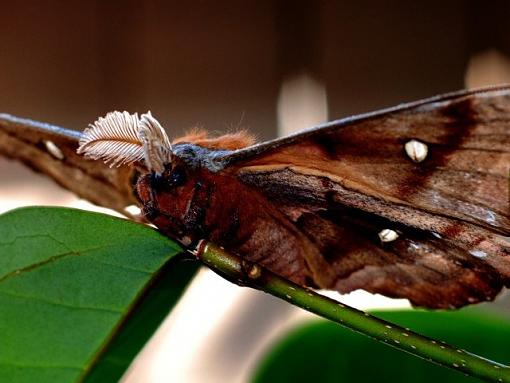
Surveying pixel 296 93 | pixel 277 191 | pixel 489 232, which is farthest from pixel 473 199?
pixel 296 93

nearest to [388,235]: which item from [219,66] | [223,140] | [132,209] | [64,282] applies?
[223,140]

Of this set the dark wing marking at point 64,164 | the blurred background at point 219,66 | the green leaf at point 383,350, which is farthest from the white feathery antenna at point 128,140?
the blurred background at point 219,66

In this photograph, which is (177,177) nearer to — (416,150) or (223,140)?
(223,140)

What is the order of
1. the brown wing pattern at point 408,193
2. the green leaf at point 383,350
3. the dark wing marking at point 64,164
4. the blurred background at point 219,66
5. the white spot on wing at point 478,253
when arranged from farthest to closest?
the blurred background at point 219,66
the green leaf at point 383,350
the dark wing marking at point 64,164
the white spot on wing at point 478,253
the brown wing pattern at point 408,193

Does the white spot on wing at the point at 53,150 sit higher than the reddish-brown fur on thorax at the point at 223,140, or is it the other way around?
the reddish-brown fur on thorax at the point at 223,140

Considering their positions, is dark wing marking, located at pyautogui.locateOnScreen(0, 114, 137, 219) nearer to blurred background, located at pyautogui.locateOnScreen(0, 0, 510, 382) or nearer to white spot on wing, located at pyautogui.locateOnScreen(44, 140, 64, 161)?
white spot on wing, located at pyautogui.locateOnScreen(44, 140, 64, 161)

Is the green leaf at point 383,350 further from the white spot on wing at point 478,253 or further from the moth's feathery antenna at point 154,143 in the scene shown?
the moth's feathery antenna at point 154,143

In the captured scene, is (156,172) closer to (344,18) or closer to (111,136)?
(111,136)
